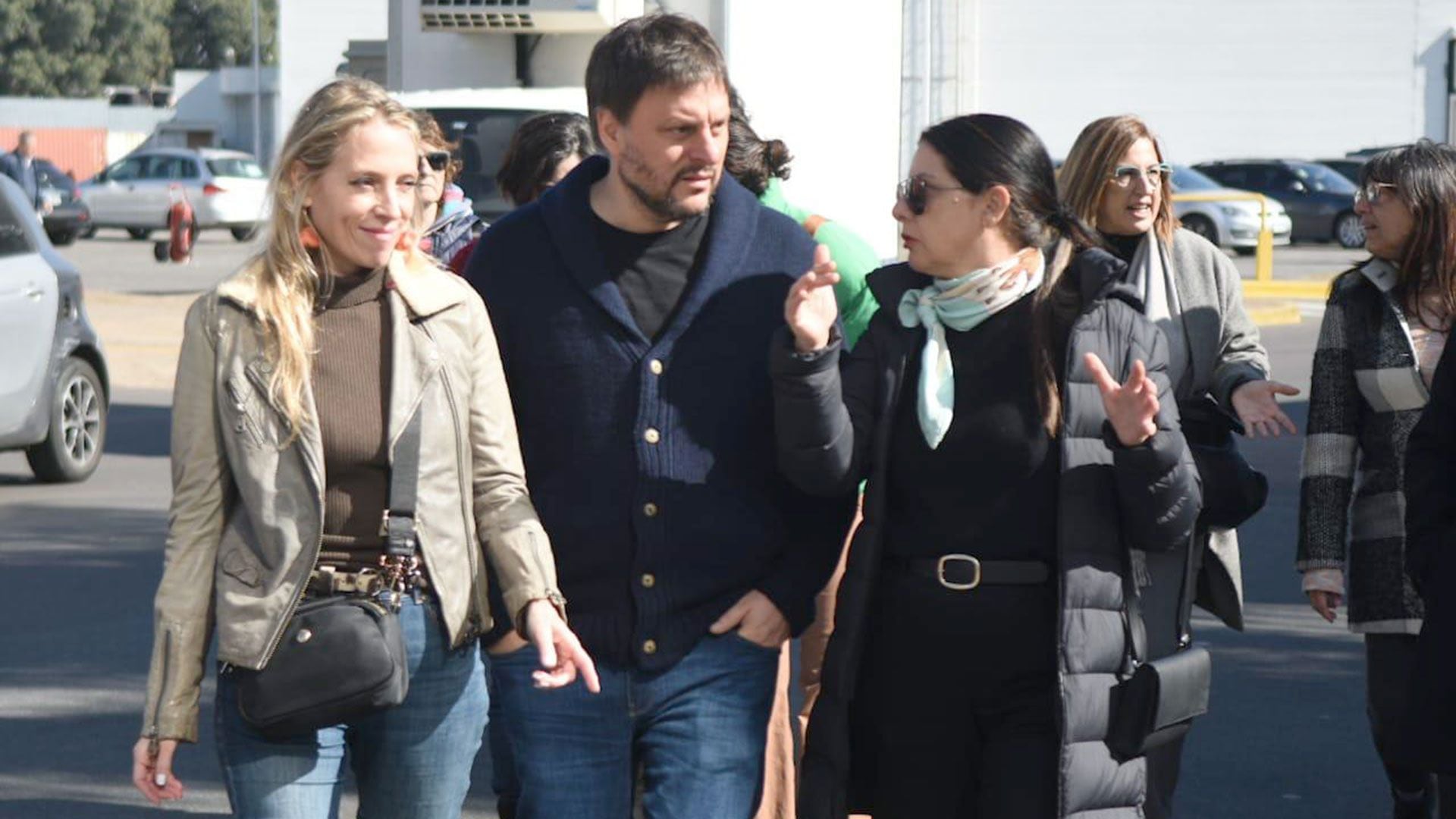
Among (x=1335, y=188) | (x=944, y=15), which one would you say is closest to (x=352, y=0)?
(x=1335, y=188)

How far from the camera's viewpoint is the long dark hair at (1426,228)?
16.4ft

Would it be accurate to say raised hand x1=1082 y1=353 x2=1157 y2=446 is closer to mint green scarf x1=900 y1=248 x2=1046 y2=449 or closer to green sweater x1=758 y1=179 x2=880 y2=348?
mint green scarf x1=900 y1=248 x2=1046 y2=449

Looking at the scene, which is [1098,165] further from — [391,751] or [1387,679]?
[391,751]

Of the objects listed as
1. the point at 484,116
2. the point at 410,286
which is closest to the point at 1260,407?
the point at 410,286

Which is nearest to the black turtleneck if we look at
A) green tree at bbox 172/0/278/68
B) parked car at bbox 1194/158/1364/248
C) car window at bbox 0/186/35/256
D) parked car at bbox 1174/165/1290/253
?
car window at bbox 0/186/35/256

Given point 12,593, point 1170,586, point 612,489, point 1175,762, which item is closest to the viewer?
point 612,489

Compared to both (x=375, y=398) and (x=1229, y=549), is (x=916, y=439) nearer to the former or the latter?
(x=375, y=398)

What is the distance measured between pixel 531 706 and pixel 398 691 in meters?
0.37

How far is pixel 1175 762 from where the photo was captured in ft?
15.9

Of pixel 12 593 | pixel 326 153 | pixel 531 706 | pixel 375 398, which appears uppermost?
pixel 326 153

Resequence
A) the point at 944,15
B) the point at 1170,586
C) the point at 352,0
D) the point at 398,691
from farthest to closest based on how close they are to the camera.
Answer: the point at 352,0 → the point at 944,15 → the point at 1170,586 → the point at 398,691

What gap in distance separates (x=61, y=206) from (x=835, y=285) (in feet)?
111

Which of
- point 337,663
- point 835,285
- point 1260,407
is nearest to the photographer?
point 337,663

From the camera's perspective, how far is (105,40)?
91.5 metres
